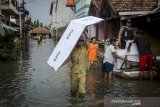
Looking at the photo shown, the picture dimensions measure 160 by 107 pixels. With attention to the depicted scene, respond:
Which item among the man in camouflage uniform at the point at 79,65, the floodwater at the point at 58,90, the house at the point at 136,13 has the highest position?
the house at the point at 136,13

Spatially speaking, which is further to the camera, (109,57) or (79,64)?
(109,57)

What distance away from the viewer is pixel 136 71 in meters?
15.3

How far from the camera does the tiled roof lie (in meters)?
24.4

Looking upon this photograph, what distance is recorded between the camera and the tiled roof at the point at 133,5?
24.4 metres

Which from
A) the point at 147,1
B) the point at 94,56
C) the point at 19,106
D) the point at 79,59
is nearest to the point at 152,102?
the point at 79,59

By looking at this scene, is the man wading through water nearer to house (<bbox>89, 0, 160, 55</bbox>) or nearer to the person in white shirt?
the person in white shirt

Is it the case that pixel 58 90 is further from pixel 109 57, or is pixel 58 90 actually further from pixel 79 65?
pixel 109 57

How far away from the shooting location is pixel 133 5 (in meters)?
24.8

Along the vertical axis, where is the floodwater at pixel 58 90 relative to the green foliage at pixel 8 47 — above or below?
below

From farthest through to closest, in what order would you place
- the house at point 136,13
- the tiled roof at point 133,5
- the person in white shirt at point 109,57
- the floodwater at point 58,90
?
1. the tiled roof at point 133,5
2. the house at point 136,13
3. the person in white shirt at point 109,57
4. the floodwater at point 58,90

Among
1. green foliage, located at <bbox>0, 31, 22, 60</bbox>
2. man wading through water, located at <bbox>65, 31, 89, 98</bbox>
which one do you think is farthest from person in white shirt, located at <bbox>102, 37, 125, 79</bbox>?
green foliage, located at <bbox>0, 31, 22, 60</bbox>

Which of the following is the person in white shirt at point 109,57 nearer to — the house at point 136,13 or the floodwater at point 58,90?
the floodwater at point 58,90

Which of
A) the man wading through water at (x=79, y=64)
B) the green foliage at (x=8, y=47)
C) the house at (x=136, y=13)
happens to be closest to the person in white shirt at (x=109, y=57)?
the man wading through water at (x=79, y=64)

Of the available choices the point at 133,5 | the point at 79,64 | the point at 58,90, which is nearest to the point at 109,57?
the point at 58,90
